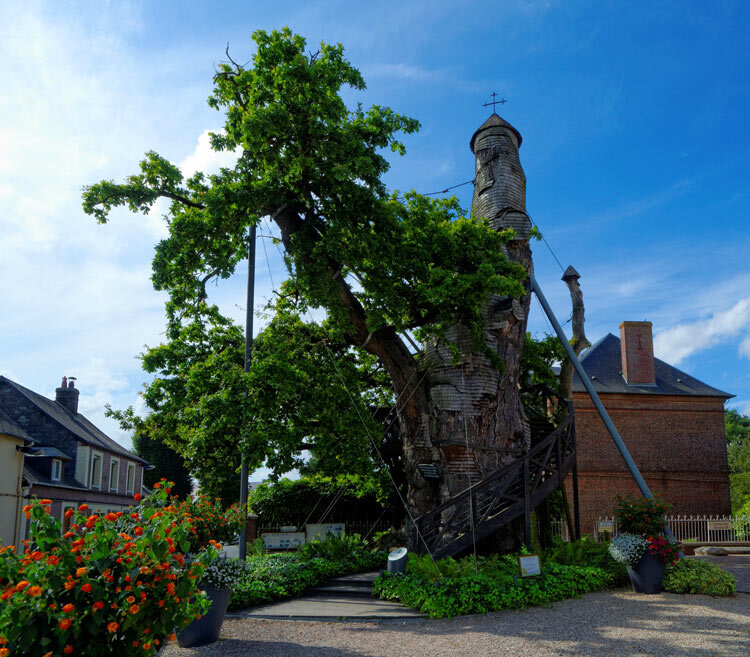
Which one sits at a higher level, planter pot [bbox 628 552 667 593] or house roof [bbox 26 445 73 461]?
house roof [bbox 26 445 73 461]

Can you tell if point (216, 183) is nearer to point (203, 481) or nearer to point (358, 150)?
point (358, 150)

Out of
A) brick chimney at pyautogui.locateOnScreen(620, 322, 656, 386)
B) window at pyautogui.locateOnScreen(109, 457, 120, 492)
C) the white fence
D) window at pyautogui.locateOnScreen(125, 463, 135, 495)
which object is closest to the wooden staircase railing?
the white fence

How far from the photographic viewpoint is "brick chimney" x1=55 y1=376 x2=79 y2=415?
103 feet

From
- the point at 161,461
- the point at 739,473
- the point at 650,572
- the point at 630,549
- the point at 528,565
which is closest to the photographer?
the point at 528,565

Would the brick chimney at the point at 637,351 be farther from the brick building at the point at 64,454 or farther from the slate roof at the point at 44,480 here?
the slate roof at the point at 44,480

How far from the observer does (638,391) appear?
29.4 metres

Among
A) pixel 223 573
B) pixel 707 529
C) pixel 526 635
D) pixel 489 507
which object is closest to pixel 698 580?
pixel 489 507

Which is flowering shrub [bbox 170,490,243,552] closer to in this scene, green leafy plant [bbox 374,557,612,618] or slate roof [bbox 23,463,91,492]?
green leafy plant [bbox 374,557,612,618]

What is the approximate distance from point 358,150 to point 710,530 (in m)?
22.5

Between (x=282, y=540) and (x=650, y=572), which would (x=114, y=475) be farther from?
(x=650, y=572)

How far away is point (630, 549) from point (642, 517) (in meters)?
0.85

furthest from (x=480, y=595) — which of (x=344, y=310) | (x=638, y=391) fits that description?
(x=638, y=391)

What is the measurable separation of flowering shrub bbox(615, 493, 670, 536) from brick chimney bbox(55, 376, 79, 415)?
2784cm

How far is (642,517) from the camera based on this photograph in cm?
1207
